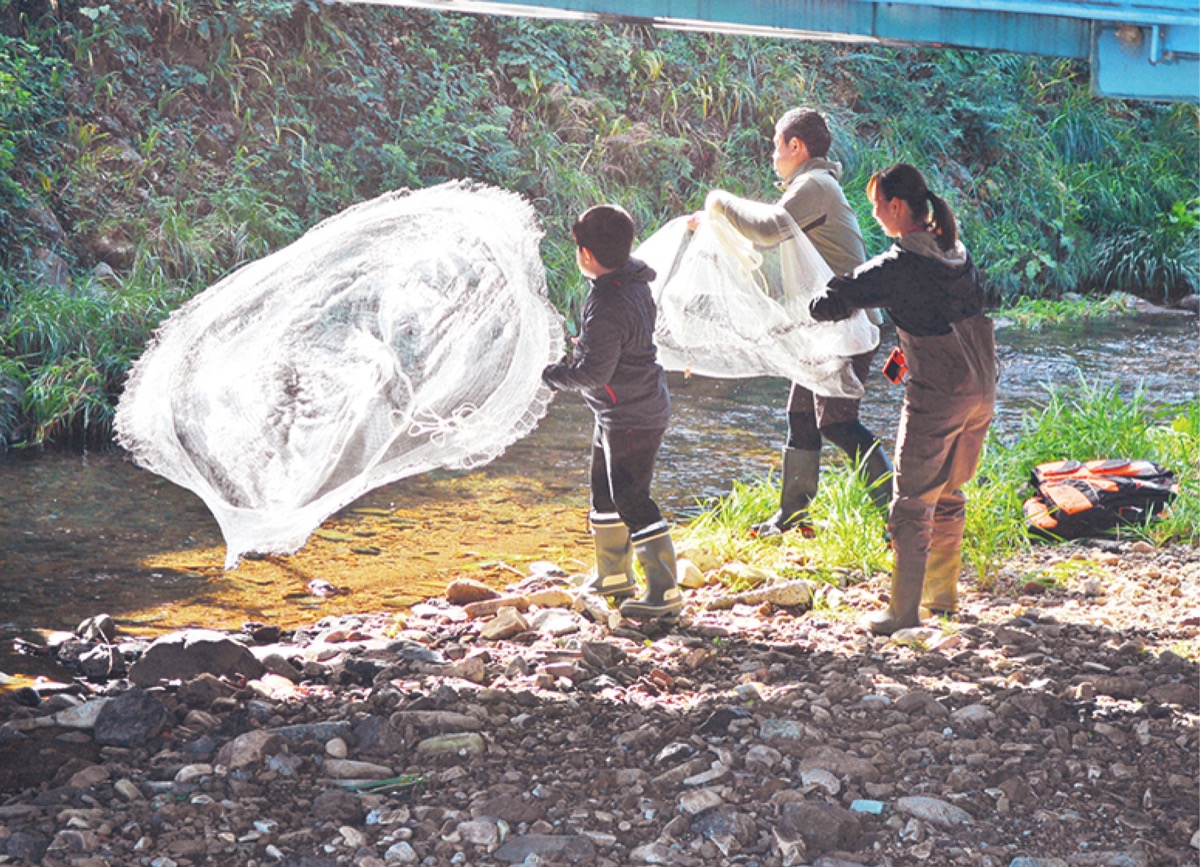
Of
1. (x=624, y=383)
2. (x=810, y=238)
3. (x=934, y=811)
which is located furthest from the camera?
(x=810, y=238)

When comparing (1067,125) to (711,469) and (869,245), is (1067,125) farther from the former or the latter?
(711,469)

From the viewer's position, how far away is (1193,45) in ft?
16.7

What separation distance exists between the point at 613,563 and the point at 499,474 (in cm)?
287

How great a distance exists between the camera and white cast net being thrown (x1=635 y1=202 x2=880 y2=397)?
16.0ft

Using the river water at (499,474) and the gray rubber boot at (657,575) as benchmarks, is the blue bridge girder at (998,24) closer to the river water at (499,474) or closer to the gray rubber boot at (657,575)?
the gray rubber boot at (657,575)

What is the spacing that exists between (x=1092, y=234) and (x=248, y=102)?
10.6 m

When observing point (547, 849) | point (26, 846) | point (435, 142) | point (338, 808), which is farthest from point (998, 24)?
point (435, 142)

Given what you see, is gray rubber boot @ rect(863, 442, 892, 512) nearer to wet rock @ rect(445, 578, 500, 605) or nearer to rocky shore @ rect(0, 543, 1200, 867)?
rocky shore @ rect(0, 543, 1200, 867)

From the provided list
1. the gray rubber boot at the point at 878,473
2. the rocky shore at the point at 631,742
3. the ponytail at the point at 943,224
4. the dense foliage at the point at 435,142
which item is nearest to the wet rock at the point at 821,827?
the rocky shore at the point at 631,742

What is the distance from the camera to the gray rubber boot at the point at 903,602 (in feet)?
14.0

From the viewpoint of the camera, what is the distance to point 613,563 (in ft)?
15.9

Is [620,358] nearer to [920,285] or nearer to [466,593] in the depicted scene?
[920,285]

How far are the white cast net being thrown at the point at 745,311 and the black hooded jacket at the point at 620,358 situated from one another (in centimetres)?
55

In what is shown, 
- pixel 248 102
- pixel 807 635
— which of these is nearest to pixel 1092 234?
pixel 248 102
